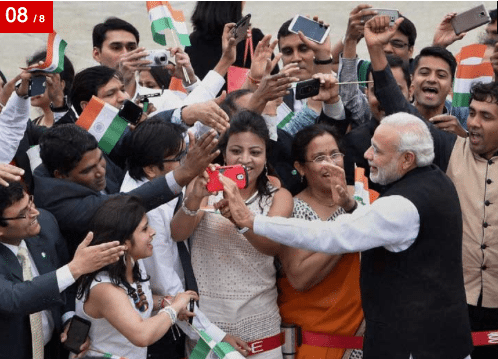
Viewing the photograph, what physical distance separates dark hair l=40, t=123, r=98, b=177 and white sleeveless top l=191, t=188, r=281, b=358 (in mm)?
627

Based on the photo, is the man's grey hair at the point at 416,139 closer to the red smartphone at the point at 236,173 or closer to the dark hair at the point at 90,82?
the red smartphone at the point at 236,173

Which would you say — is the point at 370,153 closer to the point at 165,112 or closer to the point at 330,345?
the point at 330,345

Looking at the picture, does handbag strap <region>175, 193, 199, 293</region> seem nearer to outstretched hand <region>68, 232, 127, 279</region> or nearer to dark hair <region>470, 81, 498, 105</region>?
outstretched hand <region>68, 232, 127, 279</region>

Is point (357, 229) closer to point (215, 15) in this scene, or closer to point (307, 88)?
point (307, 88)

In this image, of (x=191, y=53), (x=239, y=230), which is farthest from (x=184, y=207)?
(x=191, y=53)

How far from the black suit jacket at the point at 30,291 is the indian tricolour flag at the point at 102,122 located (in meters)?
0.59

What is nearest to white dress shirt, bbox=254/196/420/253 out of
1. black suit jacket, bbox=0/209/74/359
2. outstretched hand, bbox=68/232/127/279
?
outstretched hand, bbox=68/232/127/279

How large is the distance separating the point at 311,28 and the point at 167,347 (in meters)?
1.99

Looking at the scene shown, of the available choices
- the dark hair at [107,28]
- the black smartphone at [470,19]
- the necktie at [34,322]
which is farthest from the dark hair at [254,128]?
the dark hair at [107,28]

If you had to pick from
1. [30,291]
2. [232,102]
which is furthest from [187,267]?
[232,102]

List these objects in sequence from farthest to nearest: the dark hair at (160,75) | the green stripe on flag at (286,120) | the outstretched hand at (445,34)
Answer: the dark hair at (160,75) → the outstretched hand at (445,34) → the green stripe on flag at (286,120)

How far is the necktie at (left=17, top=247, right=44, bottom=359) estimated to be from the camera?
3.68 metres

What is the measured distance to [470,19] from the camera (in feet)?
17.1

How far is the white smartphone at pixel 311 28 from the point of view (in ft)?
16.6
